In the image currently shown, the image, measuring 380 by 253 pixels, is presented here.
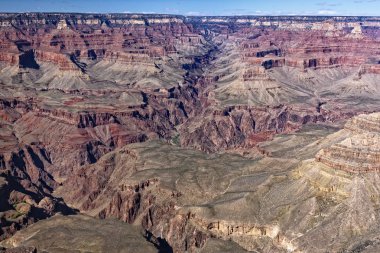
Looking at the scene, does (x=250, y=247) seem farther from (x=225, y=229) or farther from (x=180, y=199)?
(x=180, y=199)

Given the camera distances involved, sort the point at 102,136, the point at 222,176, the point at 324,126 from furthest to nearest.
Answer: the point at 102,136
the point at 324,126
the point at 222,176

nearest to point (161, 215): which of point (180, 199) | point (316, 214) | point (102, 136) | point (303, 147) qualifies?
point (180, 199)

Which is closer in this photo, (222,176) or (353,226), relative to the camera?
(353,226)

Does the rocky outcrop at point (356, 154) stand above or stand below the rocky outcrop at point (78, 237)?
above

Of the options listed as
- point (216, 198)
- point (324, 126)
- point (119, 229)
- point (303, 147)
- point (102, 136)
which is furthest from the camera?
point (102, 136)

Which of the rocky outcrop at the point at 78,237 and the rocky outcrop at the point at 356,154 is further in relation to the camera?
the rocky outcrop at the point at 356,154

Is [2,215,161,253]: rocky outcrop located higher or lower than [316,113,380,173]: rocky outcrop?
lower

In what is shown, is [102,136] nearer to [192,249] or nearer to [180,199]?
[180,199]

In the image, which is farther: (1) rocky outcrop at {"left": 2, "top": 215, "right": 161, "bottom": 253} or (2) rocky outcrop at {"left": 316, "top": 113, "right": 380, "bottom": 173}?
(2) rocky outcrop at {"left": 316, "top": 113, "right": 380, "bottom": 173}

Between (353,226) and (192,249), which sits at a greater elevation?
(353,226)

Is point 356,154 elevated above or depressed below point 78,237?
above

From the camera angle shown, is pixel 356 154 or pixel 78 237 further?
pixel 356 154
